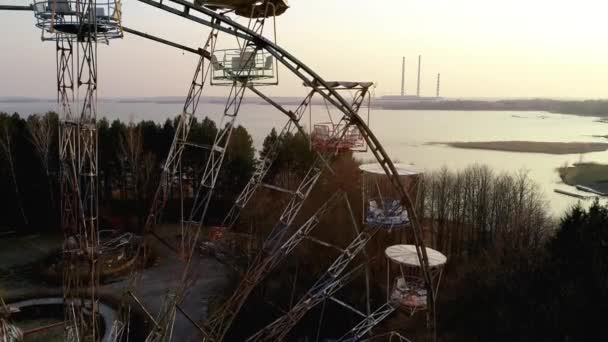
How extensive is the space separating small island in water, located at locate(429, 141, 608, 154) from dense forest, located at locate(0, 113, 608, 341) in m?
19.5

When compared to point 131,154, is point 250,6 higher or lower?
higher

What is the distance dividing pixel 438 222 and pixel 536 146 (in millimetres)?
27128

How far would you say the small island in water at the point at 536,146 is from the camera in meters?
41.5

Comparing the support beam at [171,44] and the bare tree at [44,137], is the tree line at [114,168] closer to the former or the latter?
the bare tree at [44,137]

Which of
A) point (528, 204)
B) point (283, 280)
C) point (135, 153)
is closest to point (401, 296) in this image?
point (283, 280)

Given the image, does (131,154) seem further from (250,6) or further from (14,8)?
(250,6)

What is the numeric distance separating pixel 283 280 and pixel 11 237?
706 inches

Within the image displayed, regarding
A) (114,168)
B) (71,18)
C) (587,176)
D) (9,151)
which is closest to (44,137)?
(9,151)

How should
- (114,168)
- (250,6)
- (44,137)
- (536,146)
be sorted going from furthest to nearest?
(536,146) → (114,168) → (44,137) → (250,6)

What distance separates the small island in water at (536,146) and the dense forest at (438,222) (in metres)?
19.5

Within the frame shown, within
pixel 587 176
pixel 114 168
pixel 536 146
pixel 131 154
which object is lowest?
pixel 587 176

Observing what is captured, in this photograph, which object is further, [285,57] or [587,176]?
[587,176]

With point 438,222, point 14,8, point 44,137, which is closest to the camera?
point 14,8

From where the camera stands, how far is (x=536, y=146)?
43188mm
